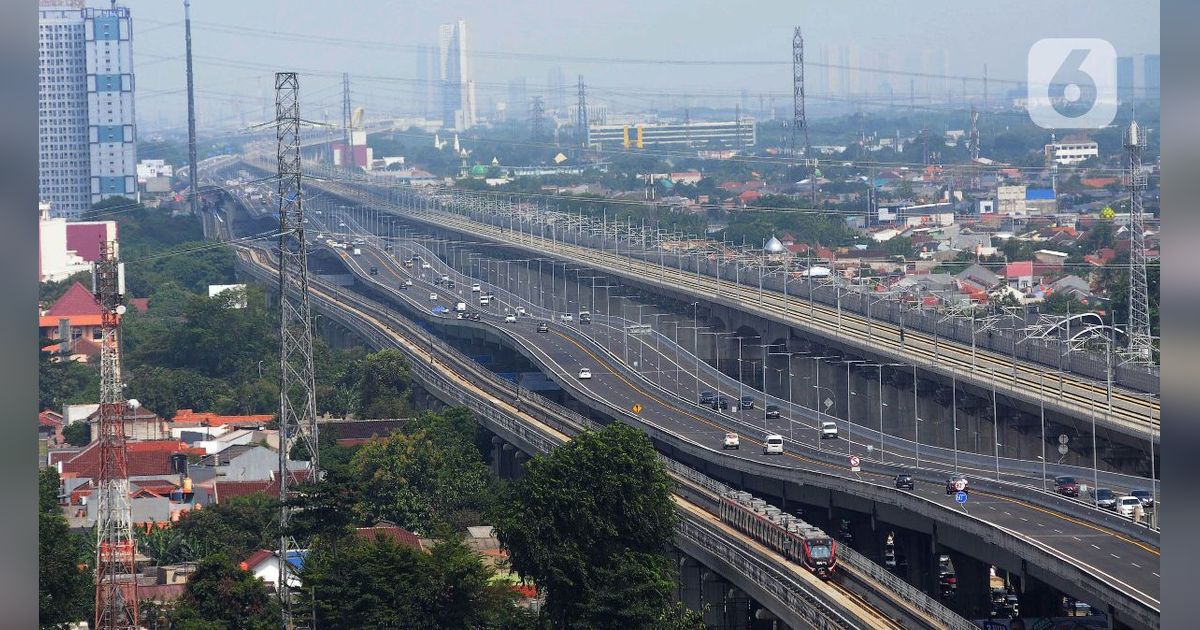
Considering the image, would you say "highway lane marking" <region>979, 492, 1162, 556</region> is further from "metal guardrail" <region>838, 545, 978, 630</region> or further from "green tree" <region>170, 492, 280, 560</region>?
"green tree" <region>170, 492, 280, 560</region>

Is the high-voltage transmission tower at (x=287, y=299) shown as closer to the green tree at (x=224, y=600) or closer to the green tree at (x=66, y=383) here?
the green tree at (x=224, y=600)

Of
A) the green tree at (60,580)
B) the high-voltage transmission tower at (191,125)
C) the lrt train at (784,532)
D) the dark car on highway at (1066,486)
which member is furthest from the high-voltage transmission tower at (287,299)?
the high-voltage transmission tower at (191,125)

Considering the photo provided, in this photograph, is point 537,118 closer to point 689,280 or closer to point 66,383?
point 689,280

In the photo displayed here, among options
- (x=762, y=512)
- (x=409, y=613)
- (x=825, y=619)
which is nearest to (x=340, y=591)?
(x=409, y=613)

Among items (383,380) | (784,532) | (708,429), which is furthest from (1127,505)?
(383,380)

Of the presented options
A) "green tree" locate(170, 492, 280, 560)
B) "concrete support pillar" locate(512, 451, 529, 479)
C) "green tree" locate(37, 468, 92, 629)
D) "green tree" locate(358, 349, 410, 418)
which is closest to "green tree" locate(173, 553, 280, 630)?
"green tree" locate(37, 468, 92, 629)
